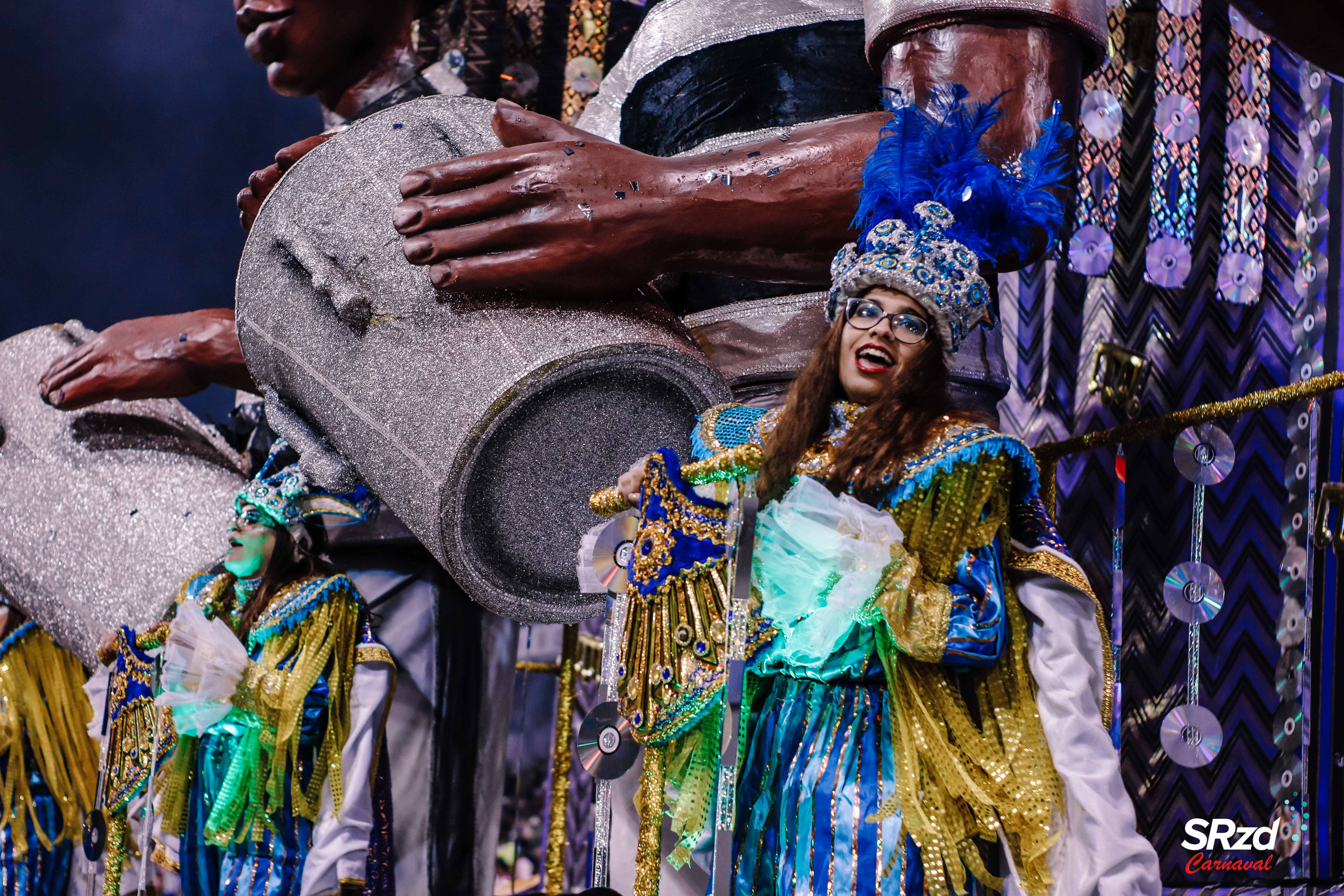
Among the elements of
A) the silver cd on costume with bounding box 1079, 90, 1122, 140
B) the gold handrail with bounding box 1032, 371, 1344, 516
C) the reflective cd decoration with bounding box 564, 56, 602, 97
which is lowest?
the gold handrail with bounding box 1032, 371, 1344, 516

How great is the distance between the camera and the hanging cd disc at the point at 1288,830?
207 cm

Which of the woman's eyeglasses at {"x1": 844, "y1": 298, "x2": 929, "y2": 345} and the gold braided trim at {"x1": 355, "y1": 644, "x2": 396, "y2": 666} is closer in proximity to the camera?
the woman's eyeglasses at {"x1": 844, "y1": 298, "x2": 929, "y2": 345}

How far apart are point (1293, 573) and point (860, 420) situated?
115 cm

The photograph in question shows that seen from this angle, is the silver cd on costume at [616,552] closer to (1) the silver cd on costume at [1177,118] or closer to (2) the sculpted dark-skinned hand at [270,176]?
(2) the sculpted dark-skinned hand at [270,176]

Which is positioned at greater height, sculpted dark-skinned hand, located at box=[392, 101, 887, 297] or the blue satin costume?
sculpted dark-skinned hand, located at box=[392, 101, 887, 297]

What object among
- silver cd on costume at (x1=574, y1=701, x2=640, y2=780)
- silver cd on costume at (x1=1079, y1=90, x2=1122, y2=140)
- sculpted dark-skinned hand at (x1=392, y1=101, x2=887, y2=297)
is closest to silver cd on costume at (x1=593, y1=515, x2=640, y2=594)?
silver cd on costume at (x1=574, y1=701, x2=640, y2=780)

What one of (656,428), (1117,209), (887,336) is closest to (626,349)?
(656,428)

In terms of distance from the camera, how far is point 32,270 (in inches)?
161

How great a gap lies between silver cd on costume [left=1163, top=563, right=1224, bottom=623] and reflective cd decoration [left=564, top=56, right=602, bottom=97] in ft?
6.11

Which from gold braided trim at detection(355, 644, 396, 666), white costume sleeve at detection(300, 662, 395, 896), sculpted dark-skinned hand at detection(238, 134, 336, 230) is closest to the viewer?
sculpted dark-skinned hand at detection(238, 134, 336, 230)

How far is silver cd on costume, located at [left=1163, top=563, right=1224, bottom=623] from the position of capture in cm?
195

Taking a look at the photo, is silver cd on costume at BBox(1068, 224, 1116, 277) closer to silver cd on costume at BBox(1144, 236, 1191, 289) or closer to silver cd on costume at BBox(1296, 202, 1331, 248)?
silver cd on costume at BBox(1144, 236, 1191, 289)

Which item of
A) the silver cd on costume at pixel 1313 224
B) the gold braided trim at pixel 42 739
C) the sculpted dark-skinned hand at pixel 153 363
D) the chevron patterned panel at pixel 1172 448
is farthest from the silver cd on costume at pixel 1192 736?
the gold braided trim at pixel 42 739

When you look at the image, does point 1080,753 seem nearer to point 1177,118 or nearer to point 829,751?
point 829,751
